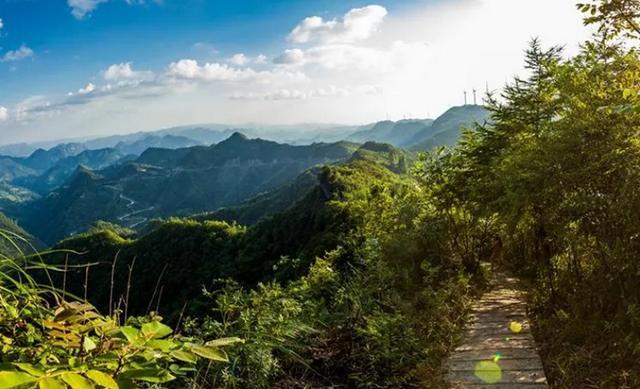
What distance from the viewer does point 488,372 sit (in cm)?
370

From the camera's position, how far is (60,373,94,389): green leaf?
786mm

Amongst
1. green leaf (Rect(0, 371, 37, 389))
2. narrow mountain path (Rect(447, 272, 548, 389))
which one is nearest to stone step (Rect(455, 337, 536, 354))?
narrow mountain path (Rect(447, 272, 548, 389))

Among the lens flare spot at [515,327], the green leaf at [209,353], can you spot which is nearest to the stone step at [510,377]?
the lens flare spot at [515,327]

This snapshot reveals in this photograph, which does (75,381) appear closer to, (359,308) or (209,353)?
(209,353)

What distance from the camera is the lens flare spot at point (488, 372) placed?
11.7 feet

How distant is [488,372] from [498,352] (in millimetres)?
415

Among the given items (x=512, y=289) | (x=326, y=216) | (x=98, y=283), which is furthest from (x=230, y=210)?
(x=512, y=289)

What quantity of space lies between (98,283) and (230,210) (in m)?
55.7

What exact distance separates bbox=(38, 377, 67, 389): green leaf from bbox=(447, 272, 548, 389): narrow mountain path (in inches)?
128

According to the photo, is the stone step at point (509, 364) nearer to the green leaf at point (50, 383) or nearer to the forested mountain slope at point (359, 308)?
the forested mountain slope at point (359, 308)

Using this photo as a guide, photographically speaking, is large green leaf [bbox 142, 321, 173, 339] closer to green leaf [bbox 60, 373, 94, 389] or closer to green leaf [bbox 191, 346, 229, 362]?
green leaf [bbox 191, 346, 229, 362]

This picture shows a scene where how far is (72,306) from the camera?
1.17m

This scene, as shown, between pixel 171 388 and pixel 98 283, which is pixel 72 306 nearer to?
pixel 171 388

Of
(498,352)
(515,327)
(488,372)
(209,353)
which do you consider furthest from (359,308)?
(209,353)
